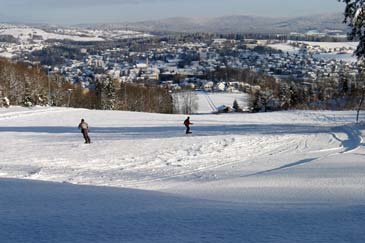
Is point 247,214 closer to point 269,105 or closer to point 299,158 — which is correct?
point 299,158

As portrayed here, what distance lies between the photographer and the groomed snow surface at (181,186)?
644 centimetres

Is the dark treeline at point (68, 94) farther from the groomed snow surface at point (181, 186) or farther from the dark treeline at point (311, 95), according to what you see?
the groomed snow surface at point (181, 186)

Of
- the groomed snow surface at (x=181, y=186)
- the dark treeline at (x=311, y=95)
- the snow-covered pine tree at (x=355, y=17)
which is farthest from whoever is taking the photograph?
the dark treeline at (x=311, y=95)

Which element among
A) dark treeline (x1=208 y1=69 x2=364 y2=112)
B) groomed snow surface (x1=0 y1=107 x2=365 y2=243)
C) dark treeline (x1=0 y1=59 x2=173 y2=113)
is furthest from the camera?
dark treeline (x1=208 y1=69 x2=364 y2=112)

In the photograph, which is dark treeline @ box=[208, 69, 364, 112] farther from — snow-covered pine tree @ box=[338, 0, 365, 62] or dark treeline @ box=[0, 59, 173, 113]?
snow-covered pine tree @ box=[338, 0, 365, 62]

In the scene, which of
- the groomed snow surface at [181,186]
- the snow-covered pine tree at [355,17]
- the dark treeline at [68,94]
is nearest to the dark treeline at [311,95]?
the dark treeline at [68,94]

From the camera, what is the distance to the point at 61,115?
146 feet

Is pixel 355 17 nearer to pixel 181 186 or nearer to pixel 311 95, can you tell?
pixel 181 186

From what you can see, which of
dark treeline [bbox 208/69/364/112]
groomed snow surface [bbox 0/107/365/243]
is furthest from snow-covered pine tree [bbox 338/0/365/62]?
dark treeline [bbox 208/69/364/112]

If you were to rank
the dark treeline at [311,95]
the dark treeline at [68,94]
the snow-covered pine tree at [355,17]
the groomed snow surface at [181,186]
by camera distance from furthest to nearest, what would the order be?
the dark treeline at [311,95], the dark treeline at [68,94], the snow-covered pine tree at [355,17], the groomed snow surface at [181,186]

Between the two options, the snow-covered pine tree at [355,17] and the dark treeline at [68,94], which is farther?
the dark treeline at [68,94]

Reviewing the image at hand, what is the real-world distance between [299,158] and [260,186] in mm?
8146

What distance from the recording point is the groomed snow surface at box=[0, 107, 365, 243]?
6.44 m

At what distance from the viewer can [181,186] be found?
1372cm
